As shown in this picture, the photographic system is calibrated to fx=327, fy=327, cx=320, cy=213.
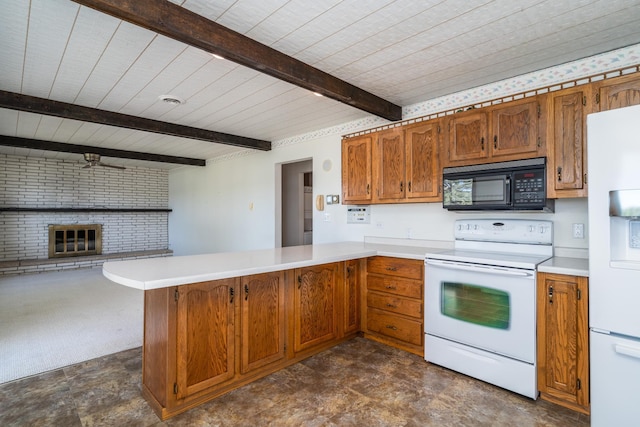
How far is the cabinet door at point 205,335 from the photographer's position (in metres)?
2.04

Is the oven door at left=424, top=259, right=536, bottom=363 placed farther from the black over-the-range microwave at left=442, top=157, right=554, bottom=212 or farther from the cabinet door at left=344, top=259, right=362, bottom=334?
the cabinet door at left=344, top=259, right=362, bottom=334

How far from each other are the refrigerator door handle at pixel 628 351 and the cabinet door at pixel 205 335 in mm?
2275

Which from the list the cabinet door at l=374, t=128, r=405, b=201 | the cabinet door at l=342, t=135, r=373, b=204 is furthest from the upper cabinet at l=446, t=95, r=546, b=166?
the cabinet door at l=342, t=135, r=373, b=204

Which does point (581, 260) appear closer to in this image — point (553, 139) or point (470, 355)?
point (553, 139)

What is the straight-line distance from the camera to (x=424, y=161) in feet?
10.2

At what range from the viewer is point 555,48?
93.7 inches

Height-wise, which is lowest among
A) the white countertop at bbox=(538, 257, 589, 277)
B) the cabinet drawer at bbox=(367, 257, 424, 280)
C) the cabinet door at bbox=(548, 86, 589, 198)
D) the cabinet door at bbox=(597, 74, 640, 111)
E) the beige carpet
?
Answer: the beige carpet

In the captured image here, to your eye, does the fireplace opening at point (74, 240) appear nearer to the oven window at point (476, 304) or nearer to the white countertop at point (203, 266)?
the white countertop at point (203, 266)

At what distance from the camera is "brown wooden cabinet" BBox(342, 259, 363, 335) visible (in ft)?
10.4

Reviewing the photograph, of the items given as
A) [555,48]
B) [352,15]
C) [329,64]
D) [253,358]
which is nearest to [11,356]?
[253,358]

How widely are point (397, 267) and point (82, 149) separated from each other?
18.7 feet

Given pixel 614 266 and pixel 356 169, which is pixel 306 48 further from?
pixel 614 266

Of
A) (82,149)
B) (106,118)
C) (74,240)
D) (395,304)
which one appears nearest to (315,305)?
(395,304)

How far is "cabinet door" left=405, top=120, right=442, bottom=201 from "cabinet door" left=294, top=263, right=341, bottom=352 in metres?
1.08
